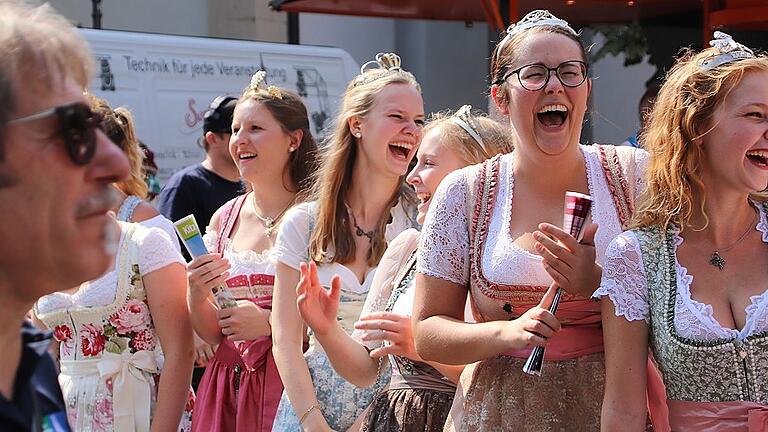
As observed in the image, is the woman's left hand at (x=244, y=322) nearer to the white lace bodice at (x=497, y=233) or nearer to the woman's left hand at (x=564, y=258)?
the white lace bodice at (x=497, y=233)

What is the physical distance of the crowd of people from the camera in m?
1.84

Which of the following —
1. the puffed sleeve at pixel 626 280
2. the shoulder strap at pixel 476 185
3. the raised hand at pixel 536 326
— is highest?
the shoulder strap at pixel 476 185

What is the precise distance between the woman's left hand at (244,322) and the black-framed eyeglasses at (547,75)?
1728 mm

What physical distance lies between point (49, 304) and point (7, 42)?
8.14 feet

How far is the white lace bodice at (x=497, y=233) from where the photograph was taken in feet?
10.3

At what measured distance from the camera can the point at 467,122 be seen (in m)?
4.05

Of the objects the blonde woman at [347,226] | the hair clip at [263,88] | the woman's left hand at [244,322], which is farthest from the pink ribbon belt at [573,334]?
the hair clip at [263,88]

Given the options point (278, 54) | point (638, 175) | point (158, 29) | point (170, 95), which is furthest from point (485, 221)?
point (158, 29)

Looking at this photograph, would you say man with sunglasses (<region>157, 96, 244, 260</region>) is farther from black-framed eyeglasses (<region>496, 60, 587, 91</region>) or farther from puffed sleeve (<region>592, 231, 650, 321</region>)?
puffed sleeve (<region>592, 231, 650, 321</region>)

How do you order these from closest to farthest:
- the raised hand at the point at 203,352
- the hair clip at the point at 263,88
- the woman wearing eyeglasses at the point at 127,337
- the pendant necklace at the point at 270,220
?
the woman wearing eyeglasses at the point at 127,337 → the pendant necklace at the point at 270,220 → the hair clip at the point at 263,88 → the raised hand at the point at 203,352

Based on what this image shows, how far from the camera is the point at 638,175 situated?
10.9 ft

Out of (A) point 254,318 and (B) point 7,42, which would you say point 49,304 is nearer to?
(A) point 254,318

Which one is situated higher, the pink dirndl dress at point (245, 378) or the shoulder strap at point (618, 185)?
the shoulder strap at point (618, 185)

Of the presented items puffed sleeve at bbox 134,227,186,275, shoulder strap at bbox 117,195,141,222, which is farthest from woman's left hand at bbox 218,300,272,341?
shoulder strap at bbox 117,195,141,222
